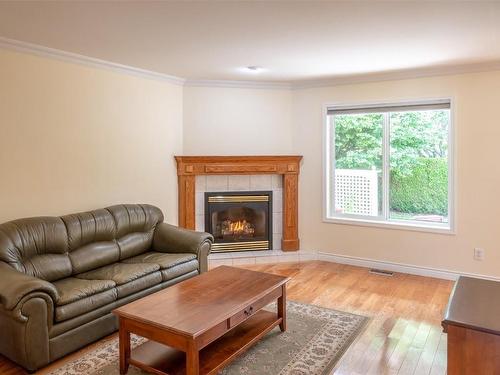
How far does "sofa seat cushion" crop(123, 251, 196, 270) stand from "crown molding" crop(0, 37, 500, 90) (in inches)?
80.3

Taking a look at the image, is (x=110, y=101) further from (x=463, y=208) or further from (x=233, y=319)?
(x=463, y=208)

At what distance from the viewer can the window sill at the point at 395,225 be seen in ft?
14.7

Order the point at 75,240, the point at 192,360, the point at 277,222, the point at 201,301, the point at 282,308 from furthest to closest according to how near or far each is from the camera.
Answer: the point at 277,222
the point at 75,240
the point at 282,308
the point at 201,301
the point at 192,360

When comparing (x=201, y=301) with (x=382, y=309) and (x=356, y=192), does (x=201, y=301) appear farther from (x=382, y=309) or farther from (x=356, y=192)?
(x=356, y=192)

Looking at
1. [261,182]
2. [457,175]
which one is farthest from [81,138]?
[457,175]

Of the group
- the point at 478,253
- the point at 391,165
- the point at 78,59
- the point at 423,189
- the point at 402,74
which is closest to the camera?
the point at 78,59

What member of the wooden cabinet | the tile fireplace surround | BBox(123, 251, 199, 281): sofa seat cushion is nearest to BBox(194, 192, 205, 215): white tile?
the tile fireplace surround

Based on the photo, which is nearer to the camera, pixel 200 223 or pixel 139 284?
pixel 139 284

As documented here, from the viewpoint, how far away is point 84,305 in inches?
112

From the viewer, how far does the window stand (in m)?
4.55

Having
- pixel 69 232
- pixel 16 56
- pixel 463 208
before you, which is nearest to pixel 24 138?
pixel 16 56

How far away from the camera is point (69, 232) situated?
136 inches

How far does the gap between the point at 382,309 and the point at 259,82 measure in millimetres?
3126

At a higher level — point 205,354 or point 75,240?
point 75,240
